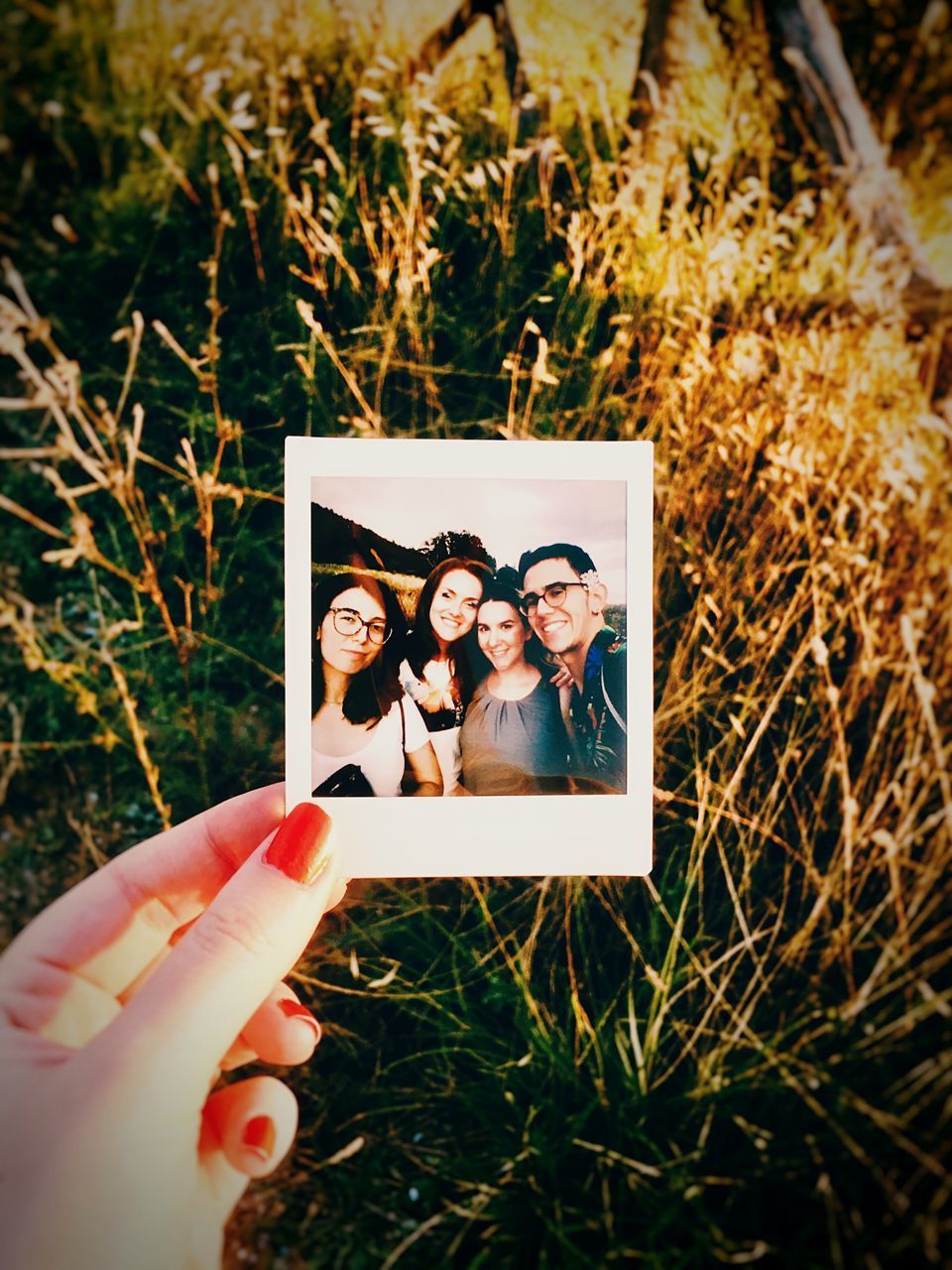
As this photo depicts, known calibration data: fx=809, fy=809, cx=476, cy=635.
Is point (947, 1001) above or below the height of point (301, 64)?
below

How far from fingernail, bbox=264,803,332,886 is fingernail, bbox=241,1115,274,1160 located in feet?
1.10

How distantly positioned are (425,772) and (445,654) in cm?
16

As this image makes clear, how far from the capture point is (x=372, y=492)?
1.07 meters

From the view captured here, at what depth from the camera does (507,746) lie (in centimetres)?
107

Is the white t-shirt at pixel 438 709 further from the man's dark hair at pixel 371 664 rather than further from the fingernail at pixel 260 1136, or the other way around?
the fingernail at pixel 260 1136

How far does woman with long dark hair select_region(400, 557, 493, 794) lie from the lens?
1.06m

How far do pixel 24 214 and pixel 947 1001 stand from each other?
5.47 ft

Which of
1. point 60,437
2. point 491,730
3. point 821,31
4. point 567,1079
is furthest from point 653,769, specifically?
point 821,31

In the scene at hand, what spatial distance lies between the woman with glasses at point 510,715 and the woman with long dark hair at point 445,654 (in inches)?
0.6

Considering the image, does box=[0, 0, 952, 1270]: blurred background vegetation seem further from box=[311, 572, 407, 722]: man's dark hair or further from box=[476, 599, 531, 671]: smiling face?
box=[476, 599, 531, 671]: smiling face

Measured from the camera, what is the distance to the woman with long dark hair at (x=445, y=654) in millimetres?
1063

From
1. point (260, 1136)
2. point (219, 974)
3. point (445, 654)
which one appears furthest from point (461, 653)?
point (260, 1136)

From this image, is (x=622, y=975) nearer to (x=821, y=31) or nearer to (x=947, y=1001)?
(x=947, y=1001)

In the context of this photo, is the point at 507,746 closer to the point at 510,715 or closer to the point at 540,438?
the point at 510,715
